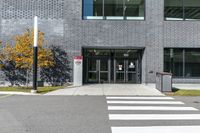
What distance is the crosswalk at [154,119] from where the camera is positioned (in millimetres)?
9188

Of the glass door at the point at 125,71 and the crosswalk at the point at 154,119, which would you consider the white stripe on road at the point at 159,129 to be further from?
the glass door at the point at 125,71

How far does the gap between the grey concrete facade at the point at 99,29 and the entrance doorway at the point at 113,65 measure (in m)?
1.78

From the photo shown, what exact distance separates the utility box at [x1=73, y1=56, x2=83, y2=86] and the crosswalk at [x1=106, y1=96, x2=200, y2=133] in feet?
40.6

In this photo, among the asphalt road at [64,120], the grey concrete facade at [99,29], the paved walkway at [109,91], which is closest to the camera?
the asphalt road at [64,120]

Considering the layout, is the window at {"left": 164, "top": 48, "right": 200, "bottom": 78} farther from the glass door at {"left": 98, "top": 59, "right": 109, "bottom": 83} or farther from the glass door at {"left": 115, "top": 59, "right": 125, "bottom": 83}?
the glass door at {"left": 98, "top": 59, "right": 109, "bottom": 83}

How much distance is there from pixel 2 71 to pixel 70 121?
686 inches

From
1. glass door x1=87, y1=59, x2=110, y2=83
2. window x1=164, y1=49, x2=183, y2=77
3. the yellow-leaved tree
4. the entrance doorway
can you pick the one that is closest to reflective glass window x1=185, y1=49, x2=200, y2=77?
window x1=164, y1=49, x2=183, y2=77

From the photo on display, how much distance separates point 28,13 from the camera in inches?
1052

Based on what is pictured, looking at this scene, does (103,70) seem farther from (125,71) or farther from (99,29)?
(99,29)

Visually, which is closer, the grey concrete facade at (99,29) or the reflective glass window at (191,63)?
the grey concrete facade at (99,29)

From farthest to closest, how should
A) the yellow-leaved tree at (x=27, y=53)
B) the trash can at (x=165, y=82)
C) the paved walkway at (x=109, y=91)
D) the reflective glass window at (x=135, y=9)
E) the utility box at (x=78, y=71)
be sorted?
1. the reflective glass window at (x=135, y=9)
2. the utility box at (x=78, y=71)
3. the yellow-leaved tree at (x=27, y=53)
4. the trash can at (x=165, y=82)
5. the paved walkway at (x=109, y=91)

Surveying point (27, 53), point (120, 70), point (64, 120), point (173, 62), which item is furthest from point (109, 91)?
point (64, 120)

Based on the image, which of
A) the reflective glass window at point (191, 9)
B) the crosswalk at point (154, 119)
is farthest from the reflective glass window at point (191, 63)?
the crosswalk at point (154, 119)

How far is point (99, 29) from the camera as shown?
27016 mm
